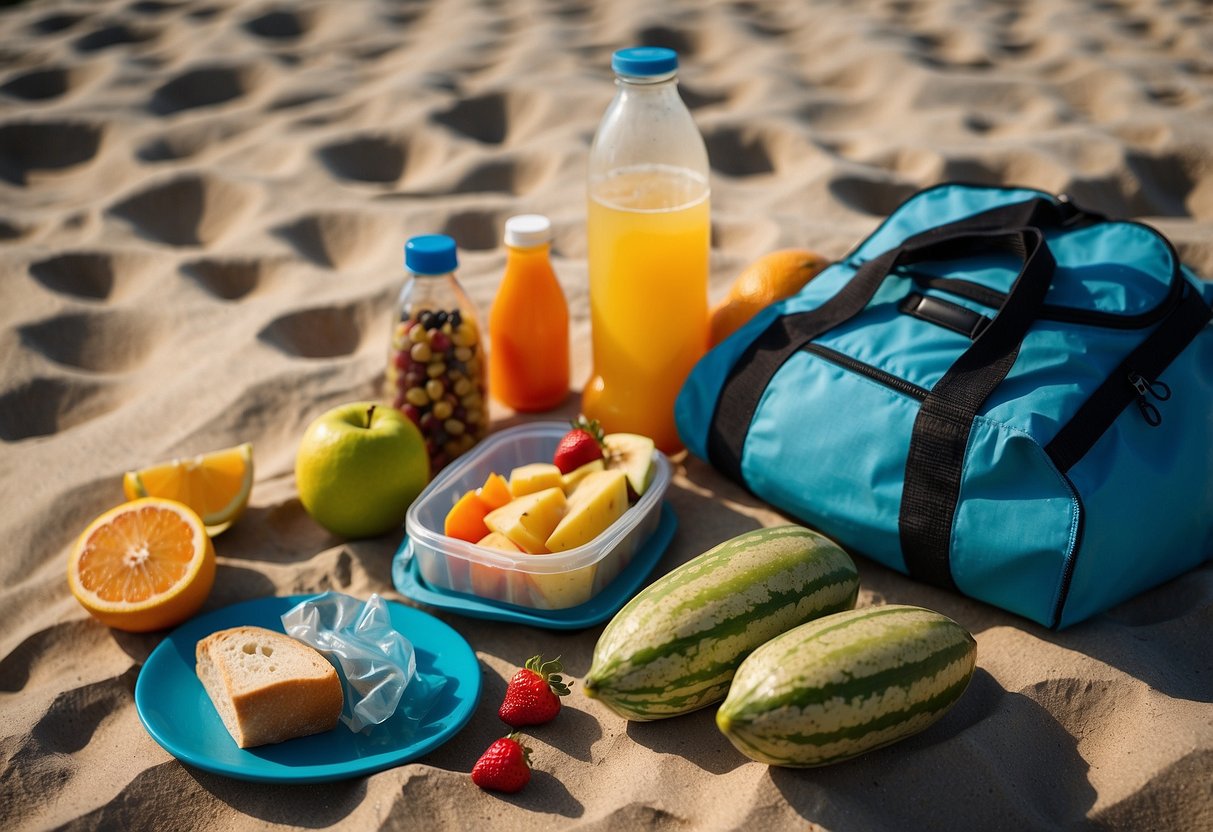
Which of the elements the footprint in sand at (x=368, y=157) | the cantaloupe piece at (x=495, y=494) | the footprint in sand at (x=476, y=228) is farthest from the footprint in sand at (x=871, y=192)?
the cantaloupe piece at (x=495, y=494)

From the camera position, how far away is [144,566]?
205cm

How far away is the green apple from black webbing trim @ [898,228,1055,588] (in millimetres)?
1030

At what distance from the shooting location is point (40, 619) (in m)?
2.10

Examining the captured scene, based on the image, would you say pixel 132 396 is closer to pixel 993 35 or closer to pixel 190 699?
pixel 190 699

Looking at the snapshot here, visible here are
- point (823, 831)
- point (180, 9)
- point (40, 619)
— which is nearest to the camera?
point (823, 831)

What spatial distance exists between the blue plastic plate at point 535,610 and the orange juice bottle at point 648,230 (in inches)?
19.8

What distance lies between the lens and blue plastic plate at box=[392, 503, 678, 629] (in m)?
2.04

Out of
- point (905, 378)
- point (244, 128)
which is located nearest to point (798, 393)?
point (905, 378)

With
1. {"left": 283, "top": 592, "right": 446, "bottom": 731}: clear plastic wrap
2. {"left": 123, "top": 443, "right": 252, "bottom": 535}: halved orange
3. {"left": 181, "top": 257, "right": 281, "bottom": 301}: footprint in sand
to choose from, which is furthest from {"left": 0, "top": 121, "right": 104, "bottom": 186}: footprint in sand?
{"left": 283, "top": 592, "right": 446, "bottom": 731}: clear plastic wrap

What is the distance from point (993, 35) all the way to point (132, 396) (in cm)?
396

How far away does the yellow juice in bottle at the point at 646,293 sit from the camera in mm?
2359

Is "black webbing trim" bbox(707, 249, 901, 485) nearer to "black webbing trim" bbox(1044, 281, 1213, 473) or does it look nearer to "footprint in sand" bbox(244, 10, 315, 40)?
"black webbing trim" bbox(1044, 281, 1213, 473)

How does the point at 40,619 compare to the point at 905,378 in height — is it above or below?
below

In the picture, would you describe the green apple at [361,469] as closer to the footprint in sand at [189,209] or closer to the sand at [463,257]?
the sand at [463,257]
